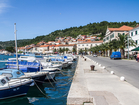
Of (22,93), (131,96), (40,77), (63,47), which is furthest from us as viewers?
(63,47)

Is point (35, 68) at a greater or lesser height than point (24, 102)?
greater

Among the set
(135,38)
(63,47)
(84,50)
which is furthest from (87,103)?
Result: (63,47)

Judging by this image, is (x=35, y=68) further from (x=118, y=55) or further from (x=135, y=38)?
(x=135, y=38)

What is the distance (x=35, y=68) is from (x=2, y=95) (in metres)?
9.87

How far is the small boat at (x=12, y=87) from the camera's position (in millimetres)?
11023

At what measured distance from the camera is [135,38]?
48.2m

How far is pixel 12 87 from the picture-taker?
37.1 ft

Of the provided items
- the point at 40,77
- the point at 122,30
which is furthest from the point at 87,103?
the point at 122,30

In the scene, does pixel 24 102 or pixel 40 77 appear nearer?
pixel 24 102

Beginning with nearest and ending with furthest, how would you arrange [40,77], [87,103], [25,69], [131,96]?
1. [87,103]
2. [131,96]
3. [40,77]
4. [25,69]

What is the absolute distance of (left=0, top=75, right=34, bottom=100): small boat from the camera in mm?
11023

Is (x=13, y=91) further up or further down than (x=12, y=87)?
further down

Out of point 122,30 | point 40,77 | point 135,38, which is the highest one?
point 122,30

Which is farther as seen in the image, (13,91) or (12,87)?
(13,91)
